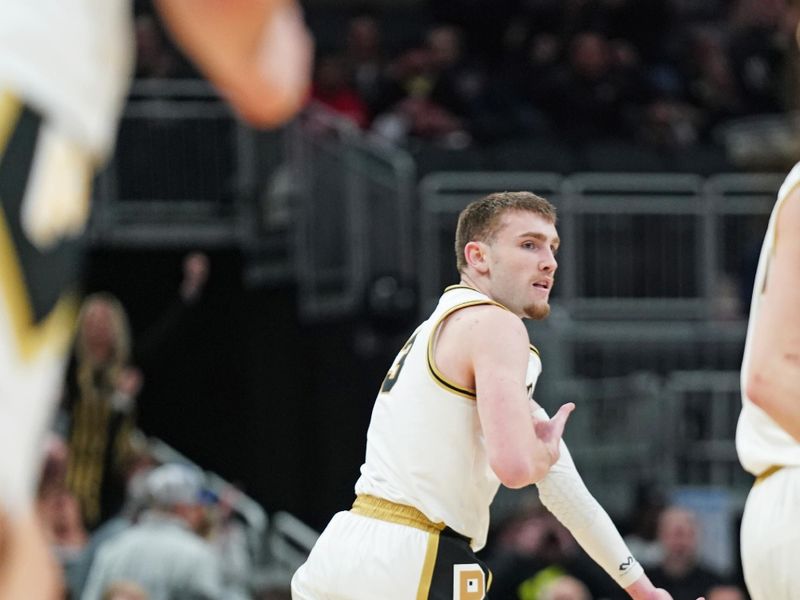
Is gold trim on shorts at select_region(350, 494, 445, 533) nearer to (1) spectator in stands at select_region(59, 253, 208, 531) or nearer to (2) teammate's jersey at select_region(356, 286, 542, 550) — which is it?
(2) teammate's jersey at select_region(356, 286, 542, 550)

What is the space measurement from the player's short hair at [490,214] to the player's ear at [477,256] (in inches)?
0.7

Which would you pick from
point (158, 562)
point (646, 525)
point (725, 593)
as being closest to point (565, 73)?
point (646, 525)

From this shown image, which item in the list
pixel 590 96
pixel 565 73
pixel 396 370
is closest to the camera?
pixel 396 370

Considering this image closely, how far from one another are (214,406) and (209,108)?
248 centimetres

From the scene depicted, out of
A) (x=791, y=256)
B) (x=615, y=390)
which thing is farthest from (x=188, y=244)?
(x=791, y=256)

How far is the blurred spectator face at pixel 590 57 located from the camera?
15695 mm

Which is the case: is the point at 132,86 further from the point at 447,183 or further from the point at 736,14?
the point at 736,14

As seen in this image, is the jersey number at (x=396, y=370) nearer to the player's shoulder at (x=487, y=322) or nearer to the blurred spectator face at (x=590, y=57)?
the player's shoulder at (x=487, y=322)

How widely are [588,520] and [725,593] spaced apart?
4530 mm

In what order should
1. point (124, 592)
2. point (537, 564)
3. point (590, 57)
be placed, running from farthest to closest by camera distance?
1. point (590, 57)
2. point (537, 564)
3. point (124, 592)

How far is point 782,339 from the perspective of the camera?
417 cm

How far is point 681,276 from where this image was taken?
13078mm

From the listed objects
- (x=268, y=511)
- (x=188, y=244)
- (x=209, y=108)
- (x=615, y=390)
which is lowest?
(x=268, y=511)

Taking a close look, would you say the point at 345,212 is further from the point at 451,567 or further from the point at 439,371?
the point at 451,567
